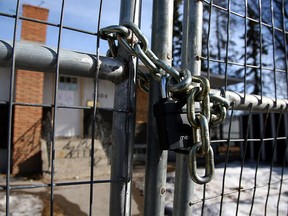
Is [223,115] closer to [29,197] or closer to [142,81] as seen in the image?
[142,81]

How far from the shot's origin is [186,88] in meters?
0.73

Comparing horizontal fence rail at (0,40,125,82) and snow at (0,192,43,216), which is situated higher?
horizontal fence rail at (0,40,125,82)

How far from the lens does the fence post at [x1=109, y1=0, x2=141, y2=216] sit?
2.67 ft

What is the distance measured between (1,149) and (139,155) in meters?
4.76

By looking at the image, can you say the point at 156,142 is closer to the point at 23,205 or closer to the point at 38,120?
the point at 23,205

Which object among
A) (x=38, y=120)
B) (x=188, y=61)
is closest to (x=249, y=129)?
(x=188, y=61)

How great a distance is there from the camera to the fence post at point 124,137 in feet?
2.67

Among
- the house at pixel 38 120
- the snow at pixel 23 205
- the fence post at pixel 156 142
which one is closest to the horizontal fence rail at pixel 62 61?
the fence post at pixel 156 142

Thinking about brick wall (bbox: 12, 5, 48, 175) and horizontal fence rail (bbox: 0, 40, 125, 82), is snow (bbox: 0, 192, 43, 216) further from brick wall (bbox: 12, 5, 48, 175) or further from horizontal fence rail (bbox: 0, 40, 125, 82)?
horizontal fence rail (bbox: 0, 40, 125, 82)

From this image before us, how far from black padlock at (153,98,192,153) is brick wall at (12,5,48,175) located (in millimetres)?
7364

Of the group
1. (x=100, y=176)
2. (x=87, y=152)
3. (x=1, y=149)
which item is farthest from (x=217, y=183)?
(x=1, y=149)

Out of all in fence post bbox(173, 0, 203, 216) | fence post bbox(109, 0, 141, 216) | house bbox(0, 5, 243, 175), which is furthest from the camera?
house bbox(0, 5, 243, 175)

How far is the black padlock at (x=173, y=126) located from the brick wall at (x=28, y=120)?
7364 millimetres

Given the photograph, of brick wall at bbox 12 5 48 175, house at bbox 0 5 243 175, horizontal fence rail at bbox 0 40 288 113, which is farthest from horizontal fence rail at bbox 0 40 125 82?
brick wall at bbox 12 5 48 175
